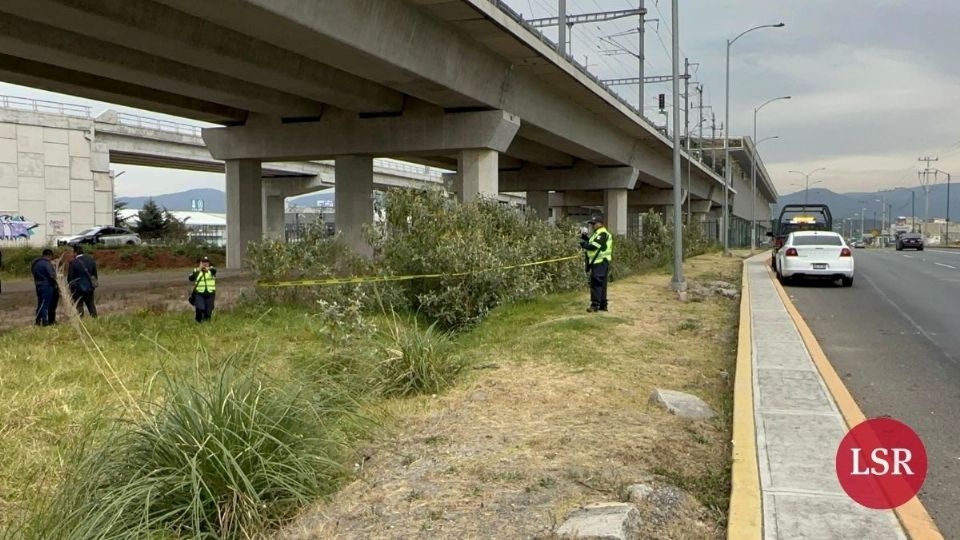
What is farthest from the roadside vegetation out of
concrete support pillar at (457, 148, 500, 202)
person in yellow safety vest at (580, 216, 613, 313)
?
concrete support pillar at (457, 148, 500, 202)

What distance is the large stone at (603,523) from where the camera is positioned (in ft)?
12.2

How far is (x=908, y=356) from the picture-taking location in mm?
9477

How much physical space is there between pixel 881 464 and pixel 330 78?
18345mm

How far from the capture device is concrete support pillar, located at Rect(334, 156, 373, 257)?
92.5 feet

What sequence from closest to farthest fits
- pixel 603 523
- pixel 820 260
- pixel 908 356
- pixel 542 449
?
pixel 603 523
pixel 542 449
pixel 908 356
pixel 820 260

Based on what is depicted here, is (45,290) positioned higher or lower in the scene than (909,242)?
lower

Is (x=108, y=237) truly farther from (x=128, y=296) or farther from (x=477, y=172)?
(x=477, y=172)

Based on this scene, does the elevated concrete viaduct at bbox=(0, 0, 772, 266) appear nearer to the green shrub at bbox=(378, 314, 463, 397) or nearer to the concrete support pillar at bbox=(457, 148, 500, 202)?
the concrete support pillar at bbox=(457, 148, 500, 202)

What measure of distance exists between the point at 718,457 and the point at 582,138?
26.5m

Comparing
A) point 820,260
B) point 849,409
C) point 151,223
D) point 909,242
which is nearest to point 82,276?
point 849,409

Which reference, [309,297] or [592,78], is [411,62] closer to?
[309,297]

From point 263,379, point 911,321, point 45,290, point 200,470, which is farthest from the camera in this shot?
point 45,290

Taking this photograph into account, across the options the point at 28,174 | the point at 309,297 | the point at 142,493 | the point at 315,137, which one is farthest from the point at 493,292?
the point at 28,174

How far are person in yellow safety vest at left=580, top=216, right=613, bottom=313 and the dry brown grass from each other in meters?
2.71
